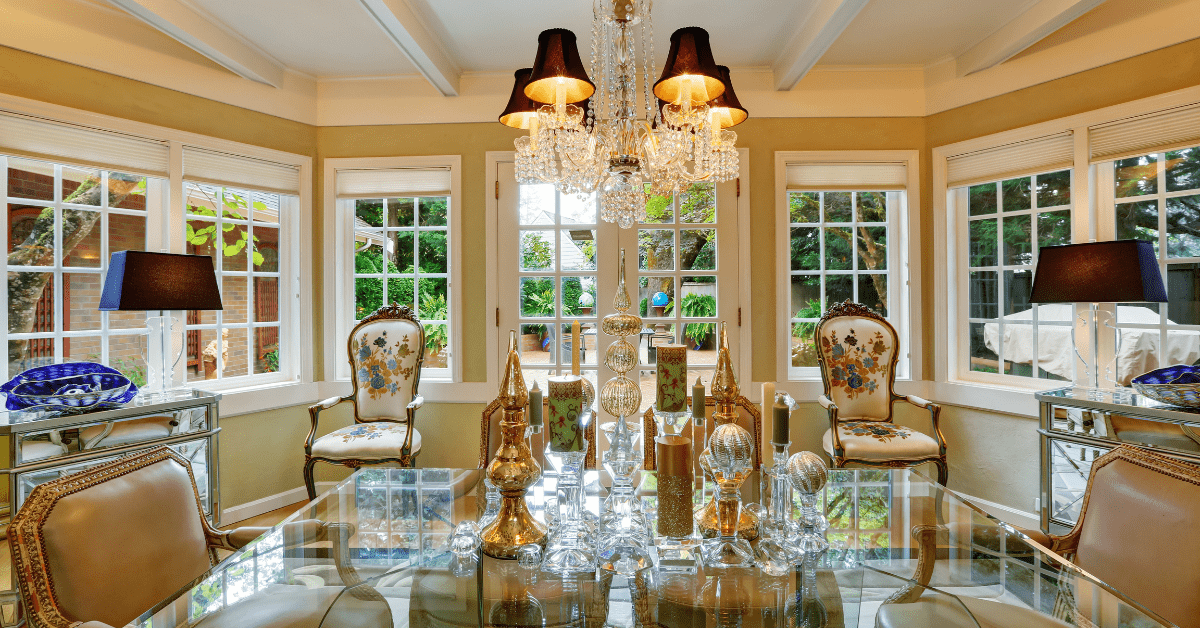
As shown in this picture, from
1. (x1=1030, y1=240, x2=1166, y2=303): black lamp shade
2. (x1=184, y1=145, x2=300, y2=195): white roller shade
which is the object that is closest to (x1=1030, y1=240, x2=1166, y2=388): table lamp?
(x1=1030, y1=240, x2=1166, y2=303): black lamp shade

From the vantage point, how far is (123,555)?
1.12m

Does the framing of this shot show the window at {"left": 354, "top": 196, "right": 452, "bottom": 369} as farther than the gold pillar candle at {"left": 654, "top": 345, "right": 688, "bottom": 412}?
Yes

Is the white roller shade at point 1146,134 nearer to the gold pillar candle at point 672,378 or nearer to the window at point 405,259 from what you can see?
the gold pillar candle at point 672,378

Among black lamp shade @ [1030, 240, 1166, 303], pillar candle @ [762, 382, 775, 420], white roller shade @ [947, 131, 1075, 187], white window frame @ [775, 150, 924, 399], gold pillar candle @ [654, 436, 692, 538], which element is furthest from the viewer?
white window frame @ [775, 150, 924, 399]

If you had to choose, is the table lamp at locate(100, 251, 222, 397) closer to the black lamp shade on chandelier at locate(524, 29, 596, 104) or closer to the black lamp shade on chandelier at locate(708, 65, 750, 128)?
the black lamp shade on chandelier at locate(524, 29, 596, 104)

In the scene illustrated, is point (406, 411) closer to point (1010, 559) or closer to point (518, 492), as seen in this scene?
point (518, 492)

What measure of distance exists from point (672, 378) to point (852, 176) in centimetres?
250

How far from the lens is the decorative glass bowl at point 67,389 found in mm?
1960

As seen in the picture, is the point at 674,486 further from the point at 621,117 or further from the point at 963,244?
the point at 963,244

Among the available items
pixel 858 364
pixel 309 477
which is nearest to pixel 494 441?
pixel 309 477

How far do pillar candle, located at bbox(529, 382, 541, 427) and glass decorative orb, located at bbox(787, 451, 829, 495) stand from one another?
66cm

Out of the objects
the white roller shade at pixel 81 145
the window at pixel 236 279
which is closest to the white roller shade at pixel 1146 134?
the window at pixel 236 279

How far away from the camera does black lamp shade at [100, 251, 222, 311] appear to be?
2.18m

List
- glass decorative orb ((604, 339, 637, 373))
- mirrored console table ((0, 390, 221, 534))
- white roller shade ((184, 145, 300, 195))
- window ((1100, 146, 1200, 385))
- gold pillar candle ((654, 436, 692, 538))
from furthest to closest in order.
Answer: white roller shade ((184, 145, 300, 195)), window ((1100, 146, 1200, 385)), mirrored console table ((0, 390, 221, 534)), glass decorative orb ((604, 339, 637, 373)), gold pillar candle ((654, 436, 692, 538))
